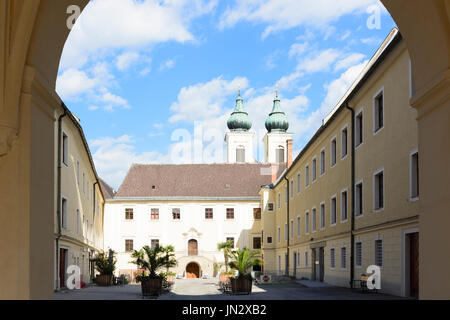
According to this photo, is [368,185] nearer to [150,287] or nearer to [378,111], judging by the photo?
[378,111]

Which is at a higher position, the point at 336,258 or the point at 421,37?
the point at 421,37

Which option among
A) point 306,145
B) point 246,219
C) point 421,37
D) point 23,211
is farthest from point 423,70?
point 246,219

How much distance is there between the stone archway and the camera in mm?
5441

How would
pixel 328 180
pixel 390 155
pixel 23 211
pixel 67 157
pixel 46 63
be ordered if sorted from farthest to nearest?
1. pixel 328 180
2. pixel 67 157
3. pixel 390 155
4. pixel 46 63
5. pixel 23 211

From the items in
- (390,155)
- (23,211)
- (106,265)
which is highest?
(390,155)

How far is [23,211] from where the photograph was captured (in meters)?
5.49

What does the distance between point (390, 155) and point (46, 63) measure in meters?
14.6

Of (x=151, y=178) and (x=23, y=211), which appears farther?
(x=151, y=178)

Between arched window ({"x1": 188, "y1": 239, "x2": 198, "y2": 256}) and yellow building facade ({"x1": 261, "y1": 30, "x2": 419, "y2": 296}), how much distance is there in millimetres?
20413

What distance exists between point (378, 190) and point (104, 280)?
60.1 ft

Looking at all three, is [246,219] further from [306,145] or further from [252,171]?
[306,145]

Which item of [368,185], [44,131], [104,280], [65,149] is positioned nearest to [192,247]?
[104,280]

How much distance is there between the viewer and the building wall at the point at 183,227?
54.5m

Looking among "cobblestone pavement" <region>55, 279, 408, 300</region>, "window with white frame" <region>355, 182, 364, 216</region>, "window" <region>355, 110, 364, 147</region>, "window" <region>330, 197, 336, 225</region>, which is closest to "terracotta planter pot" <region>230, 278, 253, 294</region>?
"cobblestone pavement" <region>55, 279, 408, 300</region>
